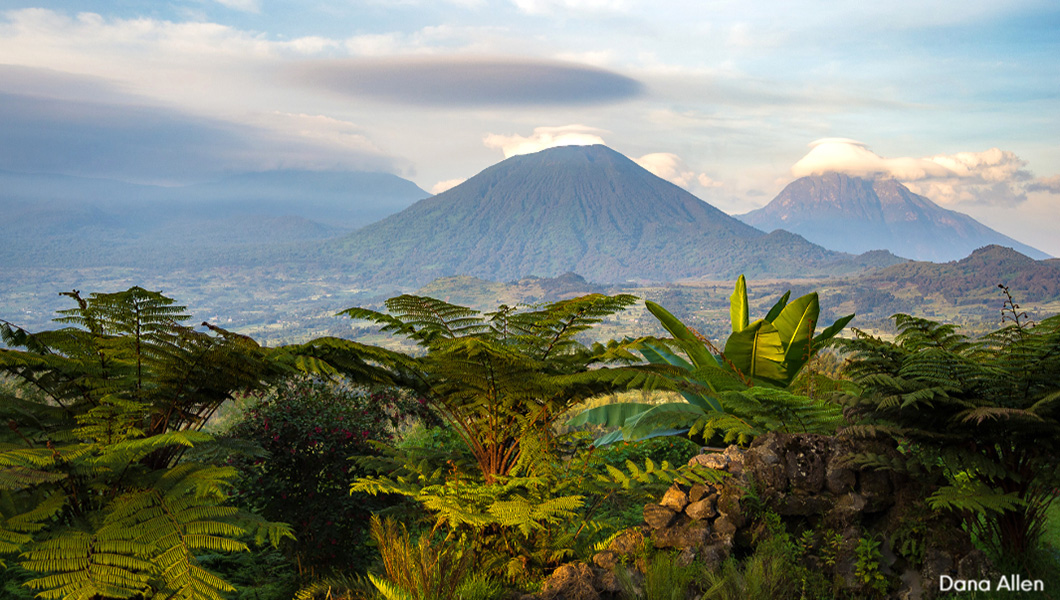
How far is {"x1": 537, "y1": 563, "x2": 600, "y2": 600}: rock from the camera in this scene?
354 centimetres

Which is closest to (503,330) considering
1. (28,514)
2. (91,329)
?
(91,329)

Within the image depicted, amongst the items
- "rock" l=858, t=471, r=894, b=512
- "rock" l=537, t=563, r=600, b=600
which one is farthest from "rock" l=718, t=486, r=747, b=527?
"rock" l=537, t=563, r=600, b=600

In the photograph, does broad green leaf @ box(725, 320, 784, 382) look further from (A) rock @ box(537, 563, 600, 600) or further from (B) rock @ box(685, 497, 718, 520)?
(A) rock @ box(537, 563, 600, 600)

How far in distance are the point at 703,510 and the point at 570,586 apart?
0.97 meters

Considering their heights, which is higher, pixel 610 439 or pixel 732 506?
pixel 732 506

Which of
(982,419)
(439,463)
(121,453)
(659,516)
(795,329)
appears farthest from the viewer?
(795,329)

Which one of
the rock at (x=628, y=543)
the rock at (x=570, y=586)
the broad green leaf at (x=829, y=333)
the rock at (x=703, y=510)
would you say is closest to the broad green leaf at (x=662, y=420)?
the rock at (x=703, y=510)

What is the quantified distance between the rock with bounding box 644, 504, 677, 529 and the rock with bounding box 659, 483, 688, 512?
3cm

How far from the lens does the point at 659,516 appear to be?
4086 millimetres

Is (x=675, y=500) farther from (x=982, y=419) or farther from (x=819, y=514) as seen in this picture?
(x=982, y=419)

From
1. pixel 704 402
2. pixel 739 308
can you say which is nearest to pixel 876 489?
pixel 704 402

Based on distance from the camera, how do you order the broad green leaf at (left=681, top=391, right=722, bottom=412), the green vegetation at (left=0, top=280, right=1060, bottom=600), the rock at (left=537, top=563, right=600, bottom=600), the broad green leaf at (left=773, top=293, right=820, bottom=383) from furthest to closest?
1. the broad green leaf at (left=773, top=293, right=820, bottom=383)
2. the broad green leaf at (left=681, top=391, right=722, bottom=412)
3. the rock at (left=537, top=563, right=600, bottom=600)
4. the green vegetation at (left=0, top=280, right=1060, bottom=600)

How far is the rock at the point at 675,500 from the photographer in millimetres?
4113

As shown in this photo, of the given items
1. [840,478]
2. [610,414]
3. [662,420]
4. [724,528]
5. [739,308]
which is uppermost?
→ [739,308]
